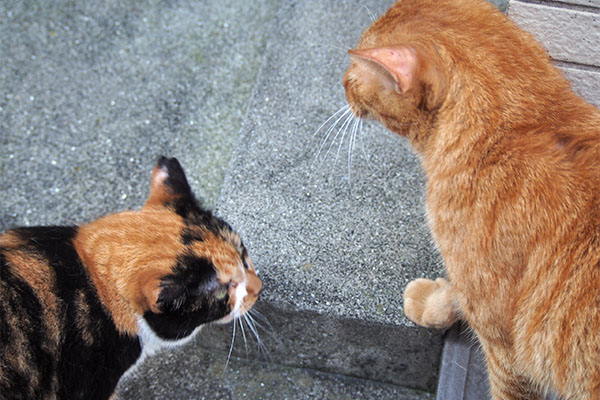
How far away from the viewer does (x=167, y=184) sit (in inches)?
85.4

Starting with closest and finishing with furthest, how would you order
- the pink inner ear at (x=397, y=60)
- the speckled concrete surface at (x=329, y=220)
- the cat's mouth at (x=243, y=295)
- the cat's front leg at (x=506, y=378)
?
1. the pink inner ear at (x=397, y=60)
2. the cat's front leg at (x=506, y=378)
3. the cat's mouth at (x=243, y=295)
4. the speckled concrete surface at (x=329, y=220)

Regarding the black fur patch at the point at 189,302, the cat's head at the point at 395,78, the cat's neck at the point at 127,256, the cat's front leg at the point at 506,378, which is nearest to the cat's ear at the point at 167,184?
the cat's neck at the point at 127,256

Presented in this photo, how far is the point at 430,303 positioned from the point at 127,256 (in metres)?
1.16

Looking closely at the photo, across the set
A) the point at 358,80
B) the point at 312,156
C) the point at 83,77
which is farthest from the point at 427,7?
the point at 83,77

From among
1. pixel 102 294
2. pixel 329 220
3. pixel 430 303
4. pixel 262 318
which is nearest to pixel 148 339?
pixel 102 294

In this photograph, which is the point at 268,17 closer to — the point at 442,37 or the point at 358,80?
the point at 358,80

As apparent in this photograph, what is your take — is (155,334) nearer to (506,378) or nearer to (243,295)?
(243,295)

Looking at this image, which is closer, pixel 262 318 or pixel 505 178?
pixel 505 178

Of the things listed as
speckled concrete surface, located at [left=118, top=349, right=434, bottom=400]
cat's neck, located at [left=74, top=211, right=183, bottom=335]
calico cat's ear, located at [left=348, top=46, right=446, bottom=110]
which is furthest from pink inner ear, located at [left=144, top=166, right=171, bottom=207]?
calico cat's ear, located at [left=348, top=46, right=446, bottom=110]

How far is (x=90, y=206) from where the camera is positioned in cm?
281

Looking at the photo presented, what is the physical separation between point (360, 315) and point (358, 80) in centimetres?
95

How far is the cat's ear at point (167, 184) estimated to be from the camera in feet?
7.07

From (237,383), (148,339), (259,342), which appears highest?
(148,339)

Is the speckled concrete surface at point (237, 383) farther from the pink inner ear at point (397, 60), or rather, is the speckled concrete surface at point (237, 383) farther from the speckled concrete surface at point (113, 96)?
the pink inner ear at point (397, 60)
